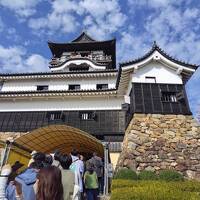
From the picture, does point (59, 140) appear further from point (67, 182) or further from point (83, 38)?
point (83, 38)

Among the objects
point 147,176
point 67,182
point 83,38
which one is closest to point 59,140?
point 147,176

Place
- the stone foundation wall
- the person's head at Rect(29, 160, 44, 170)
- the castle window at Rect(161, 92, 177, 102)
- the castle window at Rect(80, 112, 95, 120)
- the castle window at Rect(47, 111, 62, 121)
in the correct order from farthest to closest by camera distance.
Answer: the castle window at Rect(47, 111, 62, 121) → the castle window at Rect(80, 112, 95, 120) → the castle window at Rect(161, 92, 177, 102) → the stone foundation wall → the person's head at Rect(29, 160, 44, 170)

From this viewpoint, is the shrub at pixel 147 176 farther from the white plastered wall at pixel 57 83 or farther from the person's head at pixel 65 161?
the white plastered wall at pixel 57 83

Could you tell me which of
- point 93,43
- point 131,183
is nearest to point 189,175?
point 131,183

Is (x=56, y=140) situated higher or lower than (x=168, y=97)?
lower

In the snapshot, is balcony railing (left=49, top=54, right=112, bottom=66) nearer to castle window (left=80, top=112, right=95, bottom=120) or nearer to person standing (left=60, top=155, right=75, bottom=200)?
castle window (left=80, top=112, right=95, bottom=120)

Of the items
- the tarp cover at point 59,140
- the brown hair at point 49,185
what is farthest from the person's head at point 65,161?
the tarp cover at point 59,140

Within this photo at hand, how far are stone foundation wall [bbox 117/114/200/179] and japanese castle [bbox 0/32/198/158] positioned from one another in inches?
30.2

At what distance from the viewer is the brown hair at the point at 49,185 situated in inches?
134

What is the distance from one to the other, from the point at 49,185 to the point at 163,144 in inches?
437

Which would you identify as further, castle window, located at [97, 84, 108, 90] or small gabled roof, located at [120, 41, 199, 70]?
castle window, located at [97, 84, 108, 90]

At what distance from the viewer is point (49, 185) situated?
3416 mm

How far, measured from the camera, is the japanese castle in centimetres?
1577

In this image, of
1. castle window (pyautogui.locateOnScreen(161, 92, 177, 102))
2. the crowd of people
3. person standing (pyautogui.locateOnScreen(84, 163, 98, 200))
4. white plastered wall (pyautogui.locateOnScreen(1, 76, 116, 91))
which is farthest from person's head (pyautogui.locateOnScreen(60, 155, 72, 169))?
white plastered wall (pyautogui.locateOnScreen(1, 76, 116, 91))
